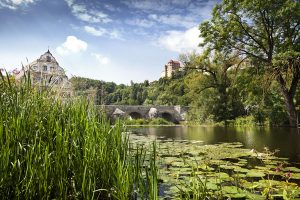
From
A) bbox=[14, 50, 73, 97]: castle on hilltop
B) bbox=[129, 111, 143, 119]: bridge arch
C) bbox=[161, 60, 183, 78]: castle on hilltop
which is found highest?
bbox=[161, 60, 183, 78]: castle on hilltop

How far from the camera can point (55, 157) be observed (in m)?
2.40

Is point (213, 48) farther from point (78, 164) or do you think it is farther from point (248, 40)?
point (78, 164)

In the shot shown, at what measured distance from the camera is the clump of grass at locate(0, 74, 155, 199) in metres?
2.21

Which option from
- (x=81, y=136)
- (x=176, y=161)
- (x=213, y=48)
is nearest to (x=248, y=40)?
(x=213, y=48)

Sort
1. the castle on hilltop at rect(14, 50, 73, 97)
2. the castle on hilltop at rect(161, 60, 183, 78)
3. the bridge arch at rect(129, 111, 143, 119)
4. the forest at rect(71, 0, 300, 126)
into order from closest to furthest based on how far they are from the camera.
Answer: the castle on hilltop at rect(14, 50, 73, 97), the forest at rect(71, 0, 300, 126), the bridge arch at rect(129, 111, 143, 119), the castle on hilltop at rect(161, 60, 183, 78)

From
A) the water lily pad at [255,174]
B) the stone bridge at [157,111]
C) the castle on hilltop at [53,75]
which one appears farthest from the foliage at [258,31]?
the stone bridge at [157,111]

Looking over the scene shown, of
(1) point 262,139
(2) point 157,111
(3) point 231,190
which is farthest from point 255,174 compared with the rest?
(2) point 157,111

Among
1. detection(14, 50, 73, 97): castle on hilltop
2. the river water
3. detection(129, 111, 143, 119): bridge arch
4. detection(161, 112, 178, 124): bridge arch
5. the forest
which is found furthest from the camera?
detection(161, 112, 178, 124): bridge arch

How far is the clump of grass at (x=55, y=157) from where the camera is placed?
221 cm

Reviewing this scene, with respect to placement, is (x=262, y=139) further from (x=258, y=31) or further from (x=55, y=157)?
(x=258, y=31)

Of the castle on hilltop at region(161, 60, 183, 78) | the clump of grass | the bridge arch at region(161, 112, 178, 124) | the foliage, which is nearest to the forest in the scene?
the foliage

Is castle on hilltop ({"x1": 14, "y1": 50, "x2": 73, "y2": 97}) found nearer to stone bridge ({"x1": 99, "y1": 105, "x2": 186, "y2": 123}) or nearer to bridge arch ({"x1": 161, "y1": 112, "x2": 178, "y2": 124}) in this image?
stone bridge ({"x1": 99, "y1": 105, "x2": 186, "y2": 123})

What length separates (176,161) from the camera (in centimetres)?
508

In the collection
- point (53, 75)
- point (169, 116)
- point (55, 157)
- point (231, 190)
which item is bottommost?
point (231, 190)
